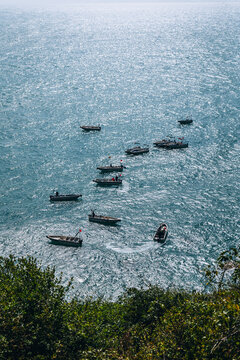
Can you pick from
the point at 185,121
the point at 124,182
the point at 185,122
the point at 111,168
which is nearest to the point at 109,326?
the point at 124,182

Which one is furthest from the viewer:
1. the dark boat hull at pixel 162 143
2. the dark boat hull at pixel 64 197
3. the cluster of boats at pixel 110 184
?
the dark boat hull at pixel 162 143

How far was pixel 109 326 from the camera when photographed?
50.9 metres

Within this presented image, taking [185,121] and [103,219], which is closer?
[103,219]

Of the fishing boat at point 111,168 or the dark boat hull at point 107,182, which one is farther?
the fishing boat at point 111,168

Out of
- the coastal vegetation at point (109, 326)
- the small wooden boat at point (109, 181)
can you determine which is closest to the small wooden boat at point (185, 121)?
the small wooden boat at point (109, 181)

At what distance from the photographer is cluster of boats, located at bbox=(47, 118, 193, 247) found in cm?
8538

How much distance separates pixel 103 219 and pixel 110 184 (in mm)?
19336

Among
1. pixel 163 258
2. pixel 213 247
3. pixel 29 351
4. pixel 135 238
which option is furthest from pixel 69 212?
pixel 29 351

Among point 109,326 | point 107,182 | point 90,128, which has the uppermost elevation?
point 90,128

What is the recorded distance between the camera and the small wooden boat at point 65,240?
84750 mm

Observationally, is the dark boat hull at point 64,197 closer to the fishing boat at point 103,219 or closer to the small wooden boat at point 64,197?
the small wooden boat at point 64,197

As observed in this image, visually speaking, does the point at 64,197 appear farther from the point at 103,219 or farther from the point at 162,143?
the point at 162,143

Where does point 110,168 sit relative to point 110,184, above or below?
above

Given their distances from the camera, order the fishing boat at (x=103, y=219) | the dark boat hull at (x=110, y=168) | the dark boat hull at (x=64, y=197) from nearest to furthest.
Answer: the fishing boat at (x=103, y=219)
the dark boat hull at (x=64, y=197)
the dark boat hull at (x=110, y=168)
